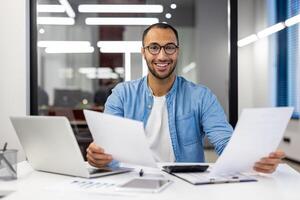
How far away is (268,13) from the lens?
234 inches

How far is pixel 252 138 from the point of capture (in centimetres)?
129

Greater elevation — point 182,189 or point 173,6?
point 173,6

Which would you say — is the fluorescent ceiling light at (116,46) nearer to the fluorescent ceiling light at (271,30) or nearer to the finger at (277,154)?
the finger at (277,154)

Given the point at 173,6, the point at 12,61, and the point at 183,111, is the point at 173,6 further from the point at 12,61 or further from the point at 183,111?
the point at 183,111

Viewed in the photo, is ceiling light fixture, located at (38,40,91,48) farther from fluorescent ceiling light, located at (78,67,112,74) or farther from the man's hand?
the man's hand

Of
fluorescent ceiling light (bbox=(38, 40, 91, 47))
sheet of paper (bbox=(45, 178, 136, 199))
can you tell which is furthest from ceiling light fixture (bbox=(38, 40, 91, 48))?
sheet of paper (bbox=(45, 178, 136, 199))

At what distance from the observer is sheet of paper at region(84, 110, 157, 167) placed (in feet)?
4.11

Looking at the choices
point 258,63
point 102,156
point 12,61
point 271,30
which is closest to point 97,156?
point 102,156

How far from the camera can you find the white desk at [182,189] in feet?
3.67

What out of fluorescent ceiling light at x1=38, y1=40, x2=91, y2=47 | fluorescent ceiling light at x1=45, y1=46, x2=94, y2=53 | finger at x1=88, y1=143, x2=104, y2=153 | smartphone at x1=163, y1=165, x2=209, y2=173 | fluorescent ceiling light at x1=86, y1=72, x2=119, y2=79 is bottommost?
smartphone at x1=163, y1=165, x2=209, y2=173

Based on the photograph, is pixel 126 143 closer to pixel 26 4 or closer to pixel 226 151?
pixel 226 151

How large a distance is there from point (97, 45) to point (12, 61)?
80 centimetres

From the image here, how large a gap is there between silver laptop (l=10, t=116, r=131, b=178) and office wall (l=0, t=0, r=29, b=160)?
5.71ft

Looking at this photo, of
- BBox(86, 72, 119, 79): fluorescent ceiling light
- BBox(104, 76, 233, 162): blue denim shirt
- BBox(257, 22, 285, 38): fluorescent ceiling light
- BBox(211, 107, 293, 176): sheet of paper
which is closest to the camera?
BBox(211, 107, 293, 176): sheet of paper
